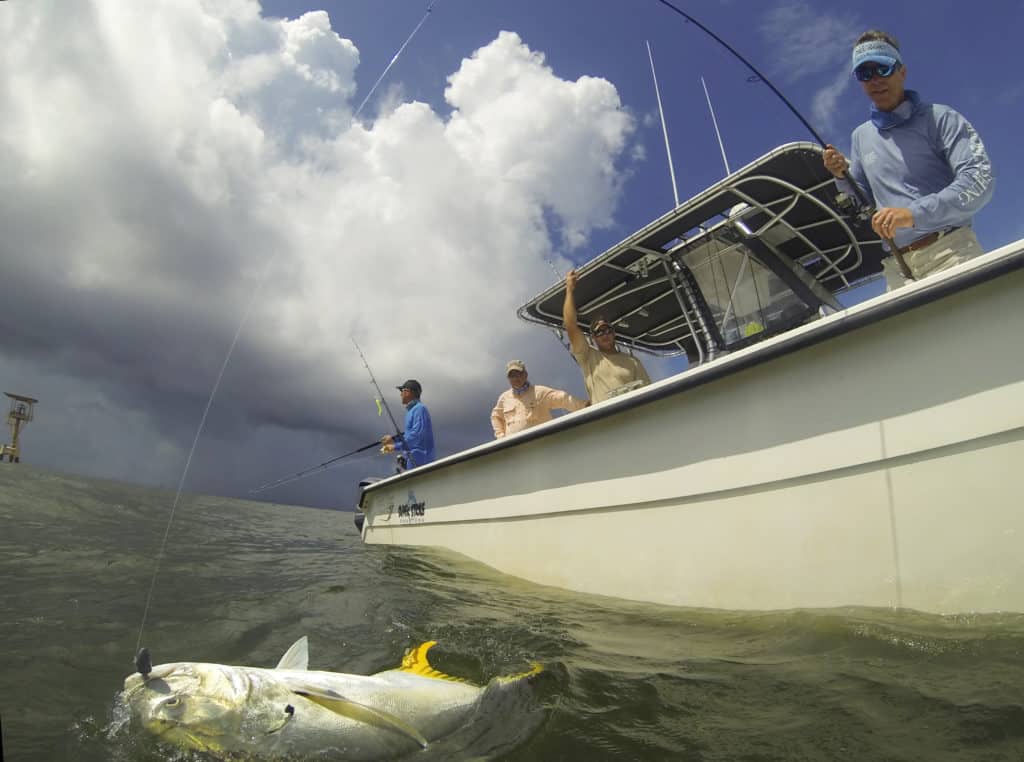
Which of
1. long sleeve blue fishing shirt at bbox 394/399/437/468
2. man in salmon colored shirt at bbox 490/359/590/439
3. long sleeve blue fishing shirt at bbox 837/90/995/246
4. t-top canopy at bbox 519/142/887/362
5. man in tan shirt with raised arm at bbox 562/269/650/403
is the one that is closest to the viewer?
long sleeve blue fishing shirt at bbox 837/90/995/246

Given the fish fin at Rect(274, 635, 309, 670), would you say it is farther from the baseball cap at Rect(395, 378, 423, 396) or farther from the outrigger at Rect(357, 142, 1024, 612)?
the baseball cap at Rect(395, 378, 423, 396)

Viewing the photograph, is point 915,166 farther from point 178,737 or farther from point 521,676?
point 178,737

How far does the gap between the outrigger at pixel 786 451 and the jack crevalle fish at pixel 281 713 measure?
1855 millimetres

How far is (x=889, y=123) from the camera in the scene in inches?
107

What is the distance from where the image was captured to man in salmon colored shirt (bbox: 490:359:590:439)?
19.5ft

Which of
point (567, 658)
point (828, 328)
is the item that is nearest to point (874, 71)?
point (828, 328)

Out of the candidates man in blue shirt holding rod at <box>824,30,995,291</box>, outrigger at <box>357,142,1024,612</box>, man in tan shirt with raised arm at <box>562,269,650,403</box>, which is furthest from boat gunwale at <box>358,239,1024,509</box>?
man in tan shirt with raised arm at <box>562,269,650,403</box>

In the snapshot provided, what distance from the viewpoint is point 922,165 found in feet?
8.73

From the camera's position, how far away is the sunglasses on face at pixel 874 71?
8.38 feet

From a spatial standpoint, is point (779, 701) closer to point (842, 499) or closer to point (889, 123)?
point (842, 499)

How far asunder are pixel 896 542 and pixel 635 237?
3.18 meters

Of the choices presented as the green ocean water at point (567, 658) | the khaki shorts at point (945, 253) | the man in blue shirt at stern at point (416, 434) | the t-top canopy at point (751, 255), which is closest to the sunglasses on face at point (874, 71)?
the khaki shorts at point (945, 253)

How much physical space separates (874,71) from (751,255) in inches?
74.3

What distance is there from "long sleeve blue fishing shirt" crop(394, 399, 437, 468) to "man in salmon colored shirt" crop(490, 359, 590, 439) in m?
1.35
